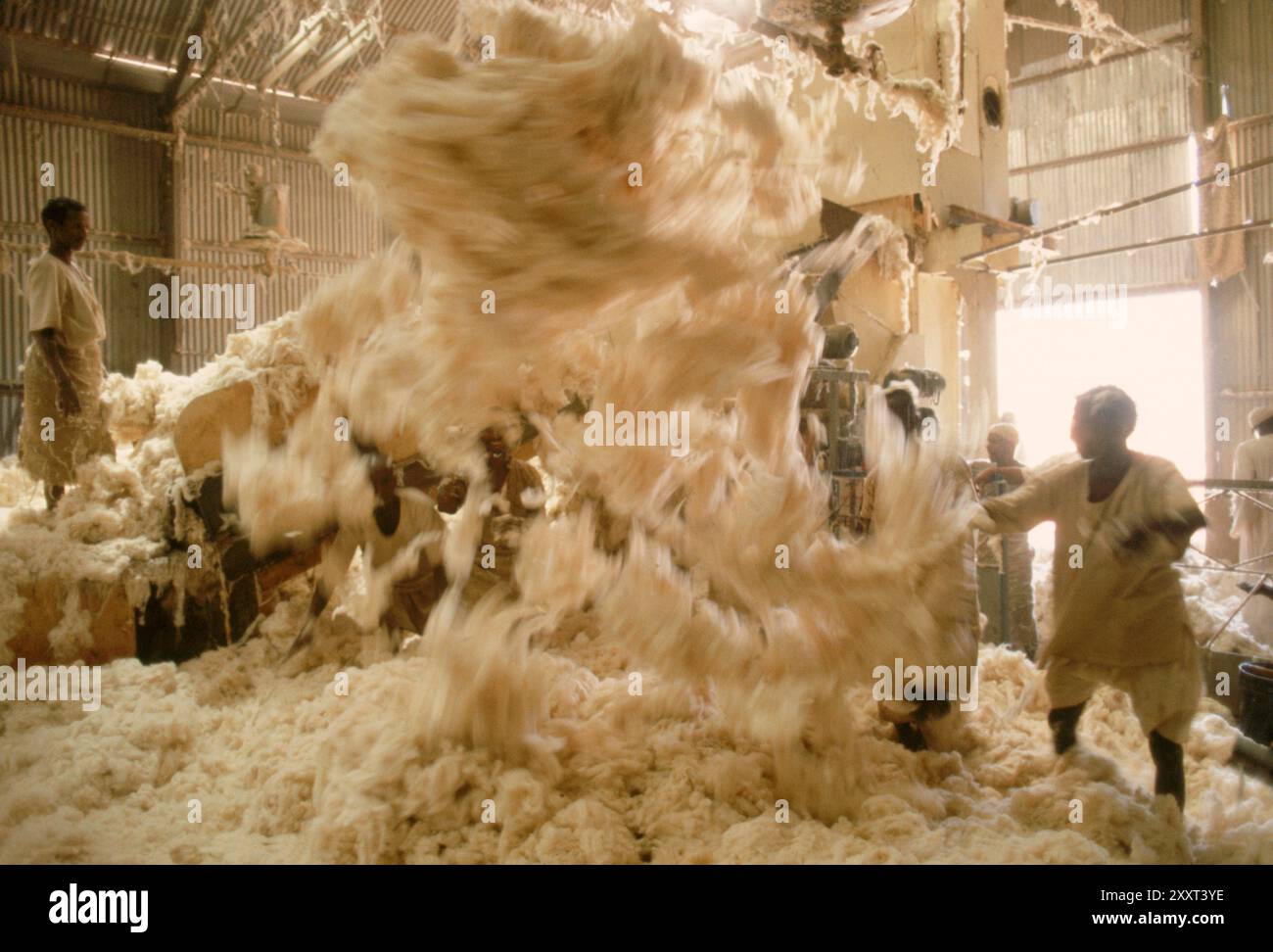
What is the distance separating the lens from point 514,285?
8.48 feet

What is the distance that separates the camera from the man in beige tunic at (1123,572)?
2.69 meters

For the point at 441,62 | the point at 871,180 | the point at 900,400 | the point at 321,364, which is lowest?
the point at 900,400

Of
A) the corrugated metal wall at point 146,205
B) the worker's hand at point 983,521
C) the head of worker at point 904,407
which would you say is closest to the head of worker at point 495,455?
the head of worker at point 904,407

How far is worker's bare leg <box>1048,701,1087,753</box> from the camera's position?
304 centimetres

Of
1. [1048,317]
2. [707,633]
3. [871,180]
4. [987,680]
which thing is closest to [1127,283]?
[1048,317]

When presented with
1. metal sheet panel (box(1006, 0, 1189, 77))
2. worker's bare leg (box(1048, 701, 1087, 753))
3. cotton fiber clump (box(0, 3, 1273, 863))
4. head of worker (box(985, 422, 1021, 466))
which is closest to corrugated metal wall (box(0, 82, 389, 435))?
cotton fiber clump (box(0, 3, 1273, 863))

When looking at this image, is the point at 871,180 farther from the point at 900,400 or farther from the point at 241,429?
the point at 241,429

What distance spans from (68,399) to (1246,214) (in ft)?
40.4

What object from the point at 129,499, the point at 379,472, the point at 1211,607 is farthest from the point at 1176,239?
the point at 129,499

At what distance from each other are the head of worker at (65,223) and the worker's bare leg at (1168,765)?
524 centimetres

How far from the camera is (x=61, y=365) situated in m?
4.15

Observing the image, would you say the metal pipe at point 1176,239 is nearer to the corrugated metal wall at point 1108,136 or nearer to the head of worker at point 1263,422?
the head of worker at point 1263,422

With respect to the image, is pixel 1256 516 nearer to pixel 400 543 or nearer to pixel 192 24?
pixel 400 543
